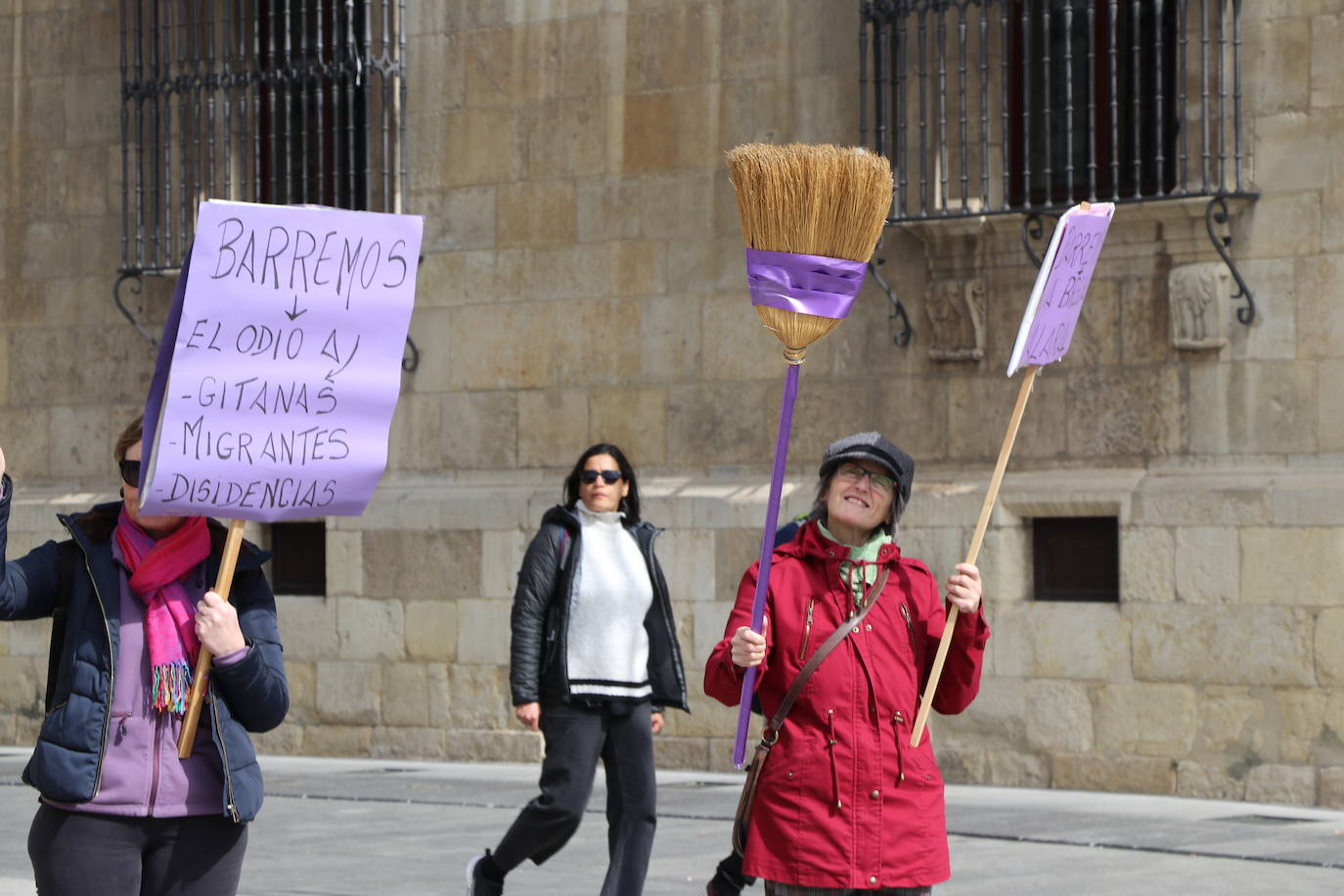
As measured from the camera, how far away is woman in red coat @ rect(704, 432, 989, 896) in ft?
16.6

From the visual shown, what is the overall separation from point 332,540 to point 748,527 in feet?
8.94

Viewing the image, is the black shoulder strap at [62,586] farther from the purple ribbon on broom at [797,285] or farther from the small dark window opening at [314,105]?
the small dark window opening at [314,105]

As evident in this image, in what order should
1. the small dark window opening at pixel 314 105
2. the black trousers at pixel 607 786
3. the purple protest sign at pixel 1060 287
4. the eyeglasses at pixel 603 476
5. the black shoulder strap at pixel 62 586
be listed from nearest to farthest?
the black shoulder strap at pixel 62 586 → the purple protest sign at pixel 1060 287 → the black trousers at pixel 607 786 → the eyeglasses at pixel 603 476 → the small dark window opening at pixel 314 105

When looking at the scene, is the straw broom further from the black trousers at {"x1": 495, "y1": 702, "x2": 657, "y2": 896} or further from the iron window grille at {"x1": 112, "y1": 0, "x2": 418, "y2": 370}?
the iron window grille at {"x1": 112, "y1": 0, "x2": 418, "y2": 370}

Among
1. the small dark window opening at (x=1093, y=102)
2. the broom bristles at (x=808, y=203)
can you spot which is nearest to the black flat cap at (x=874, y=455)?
the broom bristles at (x=808, y=203)

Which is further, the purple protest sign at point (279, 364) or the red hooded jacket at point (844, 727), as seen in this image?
the red hooded jacket at point (844, 727)

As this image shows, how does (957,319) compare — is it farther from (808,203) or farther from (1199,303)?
(808,203)

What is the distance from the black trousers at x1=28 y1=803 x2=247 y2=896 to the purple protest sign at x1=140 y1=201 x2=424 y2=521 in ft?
2.12

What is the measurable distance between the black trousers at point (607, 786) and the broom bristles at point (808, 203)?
8.84 feet

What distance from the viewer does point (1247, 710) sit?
10.8 m

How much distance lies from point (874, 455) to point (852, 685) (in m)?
0.52

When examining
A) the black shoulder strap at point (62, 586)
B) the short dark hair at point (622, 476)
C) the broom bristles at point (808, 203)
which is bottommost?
the black shoulder strap at point (62, 586)

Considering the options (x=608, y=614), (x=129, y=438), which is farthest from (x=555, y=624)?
(x=129, y=438)

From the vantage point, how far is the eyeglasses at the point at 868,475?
17.3 feet
